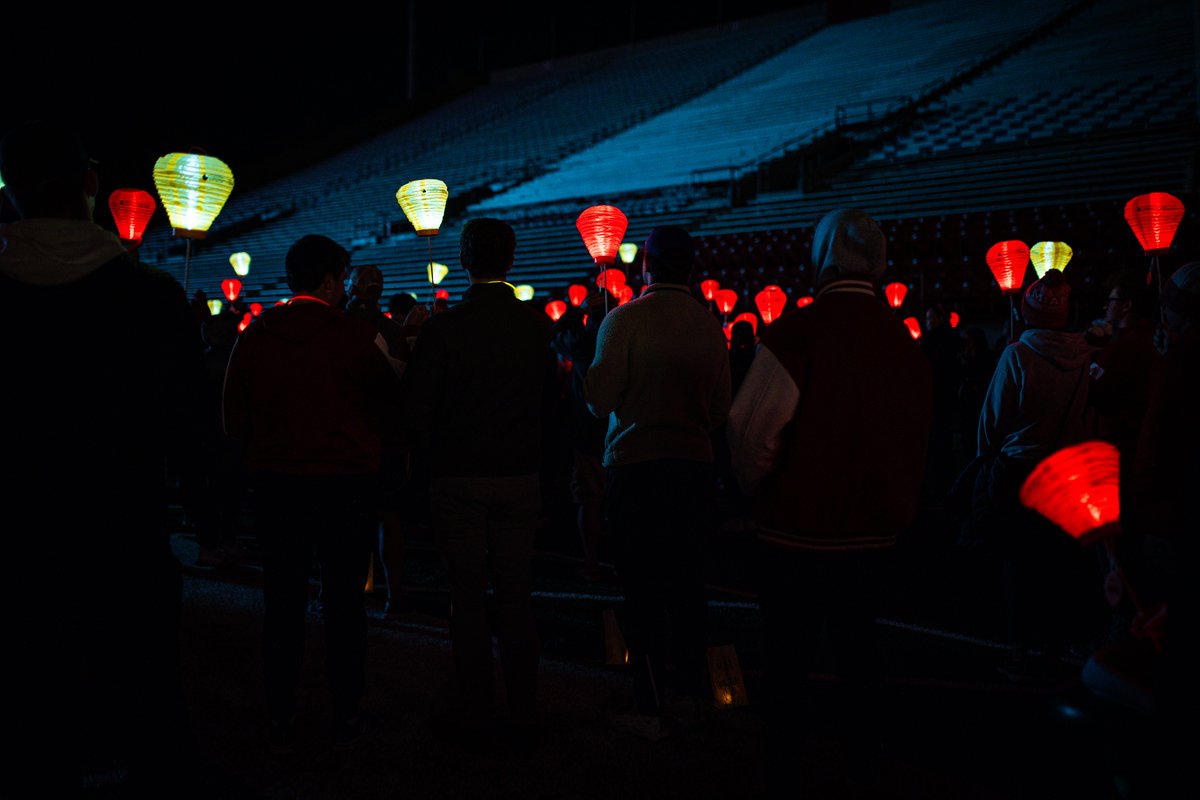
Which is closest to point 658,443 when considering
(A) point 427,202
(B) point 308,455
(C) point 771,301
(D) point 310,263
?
(B) point 308,455

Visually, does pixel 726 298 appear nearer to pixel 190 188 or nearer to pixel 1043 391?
pixel 1043 391

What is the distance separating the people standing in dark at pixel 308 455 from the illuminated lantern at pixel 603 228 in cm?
288

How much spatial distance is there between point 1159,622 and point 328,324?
2.51 meters

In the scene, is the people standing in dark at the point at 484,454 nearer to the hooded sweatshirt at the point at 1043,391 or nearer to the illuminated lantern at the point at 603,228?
the hooded sweatshirt at the point at 1043,391

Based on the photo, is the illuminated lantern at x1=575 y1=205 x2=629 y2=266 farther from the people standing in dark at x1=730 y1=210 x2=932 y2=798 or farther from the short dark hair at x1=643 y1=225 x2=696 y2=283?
the people standing in dark at x1=730 y1=210 x2=932 y2=798

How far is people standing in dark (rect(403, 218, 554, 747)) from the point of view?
3006mm

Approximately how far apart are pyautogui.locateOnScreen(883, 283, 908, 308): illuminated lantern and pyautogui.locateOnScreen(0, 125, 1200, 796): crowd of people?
262 inches

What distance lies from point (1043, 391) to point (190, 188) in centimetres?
438

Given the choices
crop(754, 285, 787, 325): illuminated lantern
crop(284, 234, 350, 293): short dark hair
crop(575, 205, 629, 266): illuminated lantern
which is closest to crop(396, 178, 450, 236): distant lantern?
crop(575, 205, 629, 266): illuminated lantern

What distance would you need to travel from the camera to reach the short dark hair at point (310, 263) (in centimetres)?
303

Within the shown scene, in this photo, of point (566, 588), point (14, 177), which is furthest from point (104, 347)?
point (566, 588)

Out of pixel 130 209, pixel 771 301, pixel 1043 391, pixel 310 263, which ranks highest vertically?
pixel 130 209

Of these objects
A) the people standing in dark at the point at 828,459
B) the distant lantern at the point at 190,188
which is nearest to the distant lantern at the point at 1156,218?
the people standing in dark at the point at 828,459

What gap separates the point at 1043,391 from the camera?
390 cm
